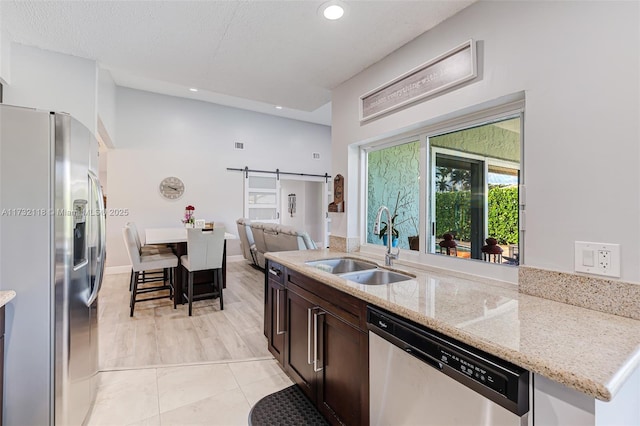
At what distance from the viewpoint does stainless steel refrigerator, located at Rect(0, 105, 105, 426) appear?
1382 millimetres

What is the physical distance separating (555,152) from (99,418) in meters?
2.93

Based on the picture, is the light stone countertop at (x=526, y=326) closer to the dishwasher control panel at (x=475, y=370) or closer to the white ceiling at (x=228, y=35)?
the dishwasher control panel at (x=475, y=370)

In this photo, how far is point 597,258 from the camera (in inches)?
48.2

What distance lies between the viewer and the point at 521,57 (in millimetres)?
1476

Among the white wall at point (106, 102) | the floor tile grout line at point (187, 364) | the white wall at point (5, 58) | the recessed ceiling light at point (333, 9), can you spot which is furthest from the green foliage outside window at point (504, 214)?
the white wall at point (106, 102)

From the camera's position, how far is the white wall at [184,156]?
17.9 ft

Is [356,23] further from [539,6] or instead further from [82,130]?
[82,130]

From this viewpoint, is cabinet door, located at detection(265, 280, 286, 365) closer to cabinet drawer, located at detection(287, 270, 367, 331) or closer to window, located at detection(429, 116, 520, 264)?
cabinet drawer, located at detection(287, 270, 367, 331)

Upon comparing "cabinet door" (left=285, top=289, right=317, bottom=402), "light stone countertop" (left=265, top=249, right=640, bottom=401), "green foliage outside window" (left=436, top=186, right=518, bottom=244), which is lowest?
"cabinet door" (left=285, top=289, right=317, bottom=402)

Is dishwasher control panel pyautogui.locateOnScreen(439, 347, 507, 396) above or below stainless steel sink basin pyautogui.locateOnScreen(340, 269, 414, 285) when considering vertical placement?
below

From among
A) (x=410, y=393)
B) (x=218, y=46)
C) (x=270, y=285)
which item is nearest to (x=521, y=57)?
(x=410, y=393)

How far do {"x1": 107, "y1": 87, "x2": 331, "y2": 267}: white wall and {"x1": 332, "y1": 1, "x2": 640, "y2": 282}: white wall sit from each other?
5.51 m

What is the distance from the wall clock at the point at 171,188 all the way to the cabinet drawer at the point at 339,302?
492 centimetres

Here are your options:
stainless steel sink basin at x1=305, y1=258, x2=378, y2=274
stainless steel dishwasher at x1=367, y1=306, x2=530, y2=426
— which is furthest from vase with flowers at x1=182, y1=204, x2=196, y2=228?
stainless steel dishwasher at x1=367, y1=306, x2=530, y2=426
